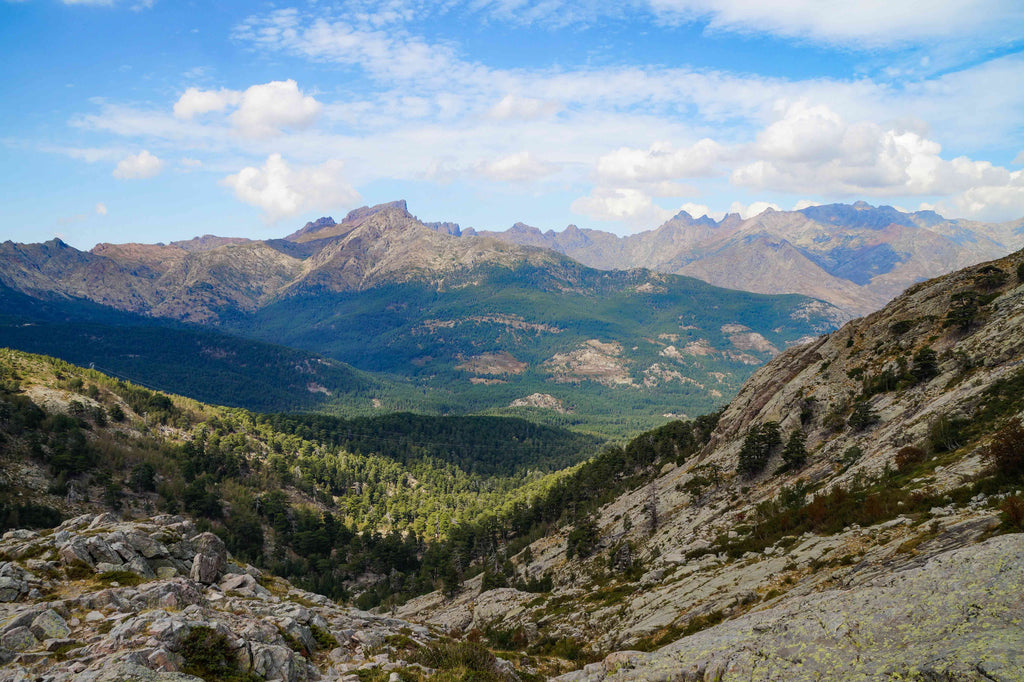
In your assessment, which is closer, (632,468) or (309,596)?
(309,596)

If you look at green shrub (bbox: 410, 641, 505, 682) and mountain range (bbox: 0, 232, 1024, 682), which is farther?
green shrub (bbox: 410, 641, 505, 682)

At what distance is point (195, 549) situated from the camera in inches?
1635

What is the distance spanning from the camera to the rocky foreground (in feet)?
69.5

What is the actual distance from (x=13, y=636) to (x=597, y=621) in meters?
42.5

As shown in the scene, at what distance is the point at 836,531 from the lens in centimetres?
3384

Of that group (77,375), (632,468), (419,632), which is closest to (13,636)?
(419,632)

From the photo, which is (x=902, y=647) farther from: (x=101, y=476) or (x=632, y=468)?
→ (x=101, y=476)

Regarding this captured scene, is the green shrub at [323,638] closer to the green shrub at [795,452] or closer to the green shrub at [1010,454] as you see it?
the green shrub at [1010,454]

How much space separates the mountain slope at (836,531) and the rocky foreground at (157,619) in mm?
14821

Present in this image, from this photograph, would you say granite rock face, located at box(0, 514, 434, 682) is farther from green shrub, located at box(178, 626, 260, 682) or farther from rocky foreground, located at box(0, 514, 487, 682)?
green shrub, located at box(178, 626, 260, 682)

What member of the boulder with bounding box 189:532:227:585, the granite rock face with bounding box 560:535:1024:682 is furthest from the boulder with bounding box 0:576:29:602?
the granite rock face with bounding box 560:535:1024:682

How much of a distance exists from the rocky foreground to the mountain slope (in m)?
14.8

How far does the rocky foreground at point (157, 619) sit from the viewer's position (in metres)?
21.2

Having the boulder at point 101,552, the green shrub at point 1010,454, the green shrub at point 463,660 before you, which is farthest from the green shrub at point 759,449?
the boulder at point 101,552
